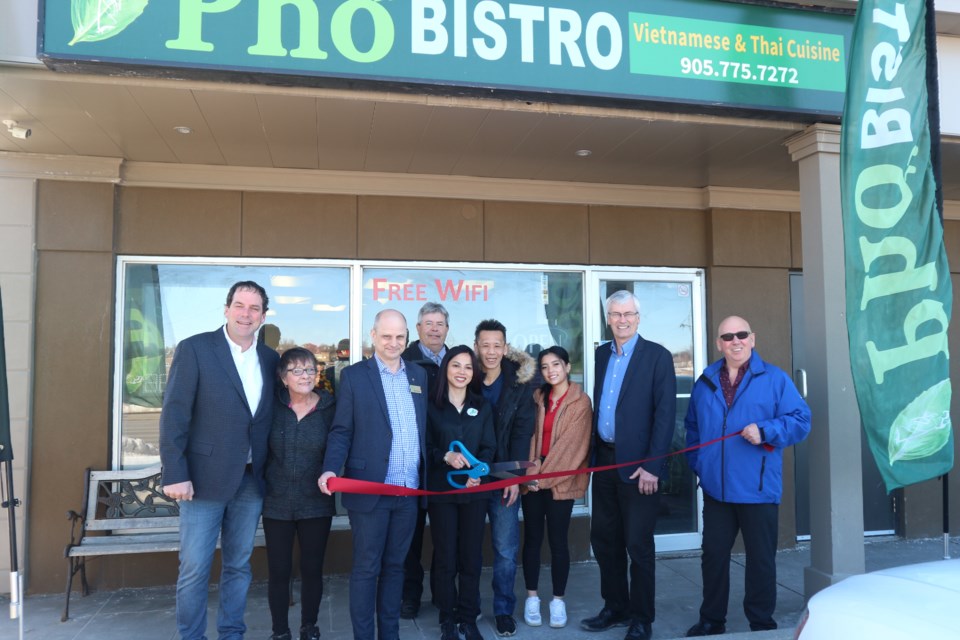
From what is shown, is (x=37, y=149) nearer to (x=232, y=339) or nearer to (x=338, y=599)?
(x=232, y=339)

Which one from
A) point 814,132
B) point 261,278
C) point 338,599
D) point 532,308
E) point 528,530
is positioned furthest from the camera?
point 532,308

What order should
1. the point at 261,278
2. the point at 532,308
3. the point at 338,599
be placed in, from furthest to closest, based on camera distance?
the point at 532,308 < the point at 261,278 < the point at 338,599

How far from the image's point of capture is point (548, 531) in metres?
4.27

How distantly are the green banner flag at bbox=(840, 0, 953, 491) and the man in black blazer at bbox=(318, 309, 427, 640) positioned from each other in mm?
2457

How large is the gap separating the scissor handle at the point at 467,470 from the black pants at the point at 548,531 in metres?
0.53

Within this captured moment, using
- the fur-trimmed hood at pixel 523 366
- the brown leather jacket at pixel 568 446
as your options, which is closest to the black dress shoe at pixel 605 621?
the brown leather jacket at pixel 568 446

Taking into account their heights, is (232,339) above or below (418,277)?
below

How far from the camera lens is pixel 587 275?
6.12 metres

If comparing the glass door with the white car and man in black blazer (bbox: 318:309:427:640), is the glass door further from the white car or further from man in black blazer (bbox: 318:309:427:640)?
the white car

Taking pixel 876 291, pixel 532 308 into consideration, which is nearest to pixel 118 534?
pixel 532 308

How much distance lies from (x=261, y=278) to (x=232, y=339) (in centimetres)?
198

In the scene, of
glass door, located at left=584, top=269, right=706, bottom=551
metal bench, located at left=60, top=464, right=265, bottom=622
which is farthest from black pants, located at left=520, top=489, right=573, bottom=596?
glass door, located at left=584, top=269, right=706, bottom=551

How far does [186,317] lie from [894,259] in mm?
4909

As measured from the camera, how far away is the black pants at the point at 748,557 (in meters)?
4.07
